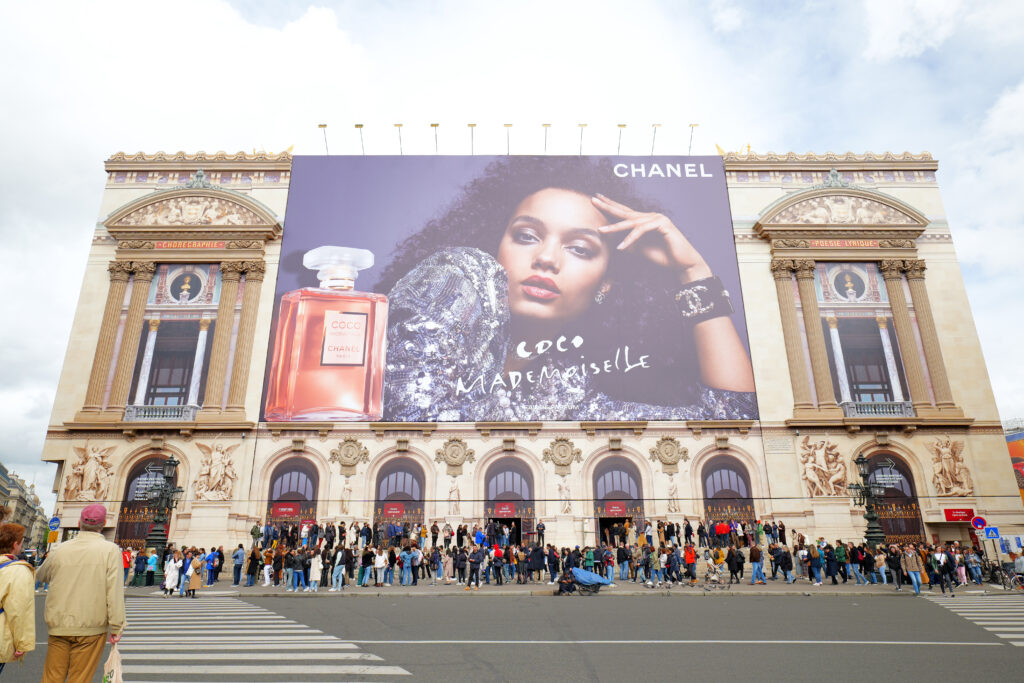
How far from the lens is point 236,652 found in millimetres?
9586

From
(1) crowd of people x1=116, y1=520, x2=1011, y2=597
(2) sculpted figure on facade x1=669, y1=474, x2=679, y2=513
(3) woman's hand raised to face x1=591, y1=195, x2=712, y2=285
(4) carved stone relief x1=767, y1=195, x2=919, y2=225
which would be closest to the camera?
(1) crowd of people x1=116, y1=520, x2=1011, y2=597

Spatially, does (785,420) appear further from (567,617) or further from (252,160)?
(252,160)

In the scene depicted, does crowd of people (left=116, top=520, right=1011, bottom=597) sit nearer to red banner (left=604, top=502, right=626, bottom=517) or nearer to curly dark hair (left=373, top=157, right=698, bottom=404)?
red banner (left=604, top=502, right=626, bottom=517)

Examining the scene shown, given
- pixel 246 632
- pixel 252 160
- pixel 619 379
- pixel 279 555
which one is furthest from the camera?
pixel 252 160

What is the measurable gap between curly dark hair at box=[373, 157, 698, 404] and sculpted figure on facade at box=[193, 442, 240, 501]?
39.0 ft

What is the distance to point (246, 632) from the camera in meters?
11.9

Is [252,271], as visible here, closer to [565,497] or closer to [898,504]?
[565,497]

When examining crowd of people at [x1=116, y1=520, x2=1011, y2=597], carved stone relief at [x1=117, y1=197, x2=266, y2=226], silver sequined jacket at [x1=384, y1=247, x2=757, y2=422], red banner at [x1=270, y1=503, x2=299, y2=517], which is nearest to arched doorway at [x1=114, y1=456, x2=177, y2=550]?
red banner at [x1=270, y1=503, x2=299, y2=517]

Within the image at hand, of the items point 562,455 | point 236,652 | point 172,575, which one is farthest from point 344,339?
point 236,652

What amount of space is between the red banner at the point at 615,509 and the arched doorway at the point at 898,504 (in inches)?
469

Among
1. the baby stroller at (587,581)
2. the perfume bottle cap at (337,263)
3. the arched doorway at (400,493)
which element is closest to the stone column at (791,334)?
the baby stroller at (587,581)

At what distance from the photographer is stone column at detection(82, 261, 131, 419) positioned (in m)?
34.4

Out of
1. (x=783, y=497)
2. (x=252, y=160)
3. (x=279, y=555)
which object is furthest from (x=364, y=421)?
(x=783, y=497)

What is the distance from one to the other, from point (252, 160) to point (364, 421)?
18.0 meters
